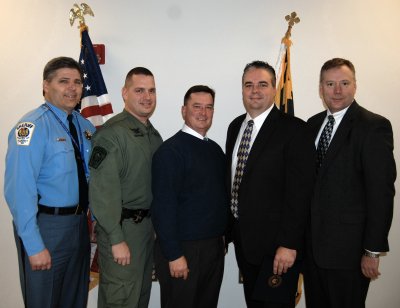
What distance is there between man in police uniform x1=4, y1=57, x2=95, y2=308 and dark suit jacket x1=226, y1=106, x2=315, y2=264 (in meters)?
1.05

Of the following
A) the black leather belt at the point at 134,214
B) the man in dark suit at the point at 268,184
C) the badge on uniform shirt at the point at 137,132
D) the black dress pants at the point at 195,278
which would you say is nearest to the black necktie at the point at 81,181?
the black leather belt at the point at 134,214

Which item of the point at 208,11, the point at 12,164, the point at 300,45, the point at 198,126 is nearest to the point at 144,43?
the point at 208,11

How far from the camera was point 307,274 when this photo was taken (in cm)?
202

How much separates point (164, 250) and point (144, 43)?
1.94 m

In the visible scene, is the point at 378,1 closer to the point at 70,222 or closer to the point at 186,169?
the point at 186,169

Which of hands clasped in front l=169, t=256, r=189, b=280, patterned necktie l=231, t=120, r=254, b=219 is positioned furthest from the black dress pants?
patterned necktie l=231, t=120, r=254, b=219

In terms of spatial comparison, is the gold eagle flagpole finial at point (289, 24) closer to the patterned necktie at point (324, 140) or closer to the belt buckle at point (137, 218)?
the patterned necktie at point (324, 140)

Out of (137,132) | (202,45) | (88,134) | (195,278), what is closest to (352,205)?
(195,278)

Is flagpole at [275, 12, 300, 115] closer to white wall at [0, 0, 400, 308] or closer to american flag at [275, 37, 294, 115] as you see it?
american flag at [275, 37, 294, 115]

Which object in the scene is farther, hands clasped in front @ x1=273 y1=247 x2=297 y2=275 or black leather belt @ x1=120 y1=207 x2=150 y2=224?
black leather belt @ x1=120 y1=207 x2=150 y2=224

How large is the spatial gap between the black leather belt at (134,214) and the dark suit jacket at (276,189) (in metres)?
0.65

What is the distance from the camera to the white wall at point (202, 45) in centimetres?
283

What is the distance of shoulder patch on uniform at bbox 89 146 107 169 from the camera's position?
182cm

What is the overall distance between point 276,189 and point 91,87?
1.78 meters
